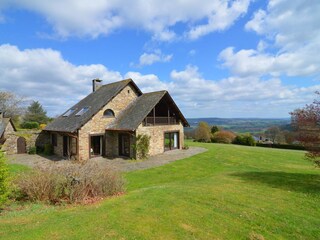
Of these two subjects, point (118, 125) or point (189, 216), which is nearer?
point (189, 216)

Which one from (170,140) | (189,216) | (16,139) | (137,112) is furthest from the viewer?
(16,139)

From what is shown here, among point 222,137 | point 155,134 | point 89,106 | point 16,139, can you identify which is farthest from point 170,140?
point 222,137

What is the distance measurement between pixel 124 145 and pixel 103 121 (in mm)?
2921

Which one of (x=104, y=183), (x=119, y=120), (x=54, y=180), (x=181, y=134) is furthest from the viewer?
(x=181, y=134)

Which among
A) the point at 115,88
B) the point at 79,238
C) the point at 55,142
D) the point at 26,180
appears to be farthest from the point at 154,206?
the point at 55,142

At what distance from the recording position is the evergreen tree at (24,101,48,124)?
5136 cm

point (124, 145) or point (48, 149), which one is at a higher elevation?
point (124, 145)

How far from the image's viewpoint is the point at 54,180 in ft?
32.8

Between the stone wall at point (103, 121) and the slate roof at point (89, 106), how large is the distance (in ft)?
1.44

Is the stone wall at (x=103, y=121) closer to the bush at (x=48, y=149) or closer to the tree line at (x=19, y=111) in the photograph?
the bush at (x=48, y=149)

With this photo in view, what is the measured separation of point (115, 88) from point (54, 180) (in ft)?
52.3

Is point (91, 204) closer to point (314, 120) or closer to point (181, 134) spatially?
point (314, 120)

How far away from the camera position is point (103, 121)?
22.8 m

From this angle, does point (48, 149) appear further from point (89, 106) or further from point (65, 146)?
point (89, 106)
